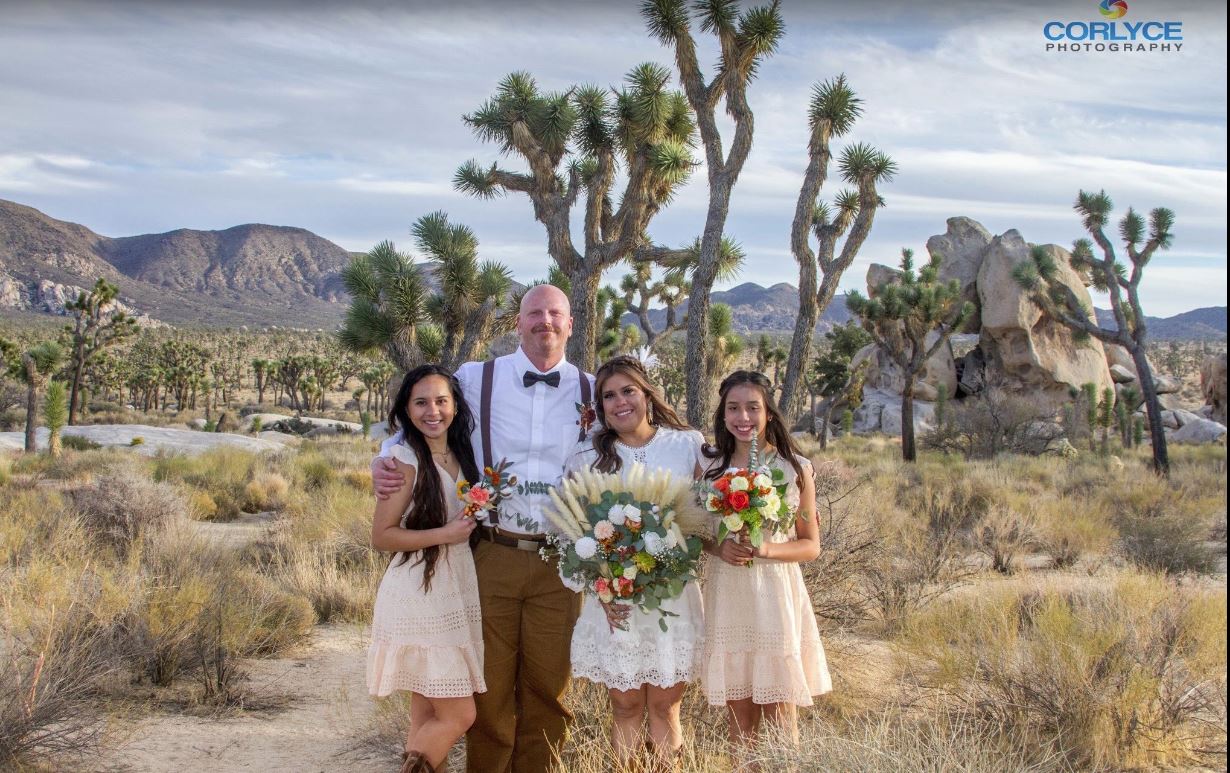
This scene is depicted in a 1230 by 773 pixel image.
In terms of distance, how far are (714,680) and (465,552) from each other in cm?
119

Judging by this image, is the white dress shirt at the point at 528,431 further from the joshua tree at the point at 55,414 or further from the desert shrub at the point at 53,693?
the joshua tree at the point at 55,414

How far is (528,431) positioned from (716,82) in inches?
360

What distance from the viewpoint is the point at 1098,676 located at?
462 centimetres

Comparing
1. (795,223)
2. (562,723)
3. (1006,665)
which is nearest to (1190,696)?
(1006,665)

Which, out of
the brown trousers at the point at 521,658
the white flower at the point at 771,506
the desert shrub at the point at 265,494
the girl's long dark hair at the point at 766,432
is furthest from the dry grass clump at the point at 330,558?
the white flower at the point at 771,506

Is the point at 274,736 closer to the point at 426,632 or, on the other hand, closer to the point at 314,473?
the point at 426,632

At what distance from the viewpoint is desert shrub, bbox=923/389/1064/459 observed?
2409 centimetres

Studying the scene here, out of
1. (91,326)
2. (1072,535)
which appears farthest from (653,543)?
(91,326)

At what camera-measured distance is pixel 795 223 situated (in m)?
13.8

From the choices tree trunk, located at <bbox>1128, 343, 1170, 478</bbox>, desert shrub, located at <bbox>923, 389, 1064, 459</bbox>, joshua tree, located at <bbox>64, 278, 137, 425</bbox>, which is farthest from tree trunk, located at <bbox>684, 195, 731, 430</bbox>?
joshua tree, located at <bbox>64, 278, 137, 425</bbox>

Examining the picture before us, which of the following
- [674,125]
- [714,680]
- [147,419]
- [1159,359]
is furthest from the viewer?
[1159,359]

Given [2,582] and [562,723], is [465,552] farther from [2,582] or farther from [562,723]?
[2,582]

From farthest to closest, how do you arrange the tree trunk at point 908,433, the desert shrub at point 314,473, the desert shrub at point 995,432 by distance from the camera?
the desert shrub at point 995,432 → the tree trunk at point 908,433 → the desert shrub at point 314,473

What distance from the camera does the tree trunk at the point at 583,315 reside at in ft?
40.4
